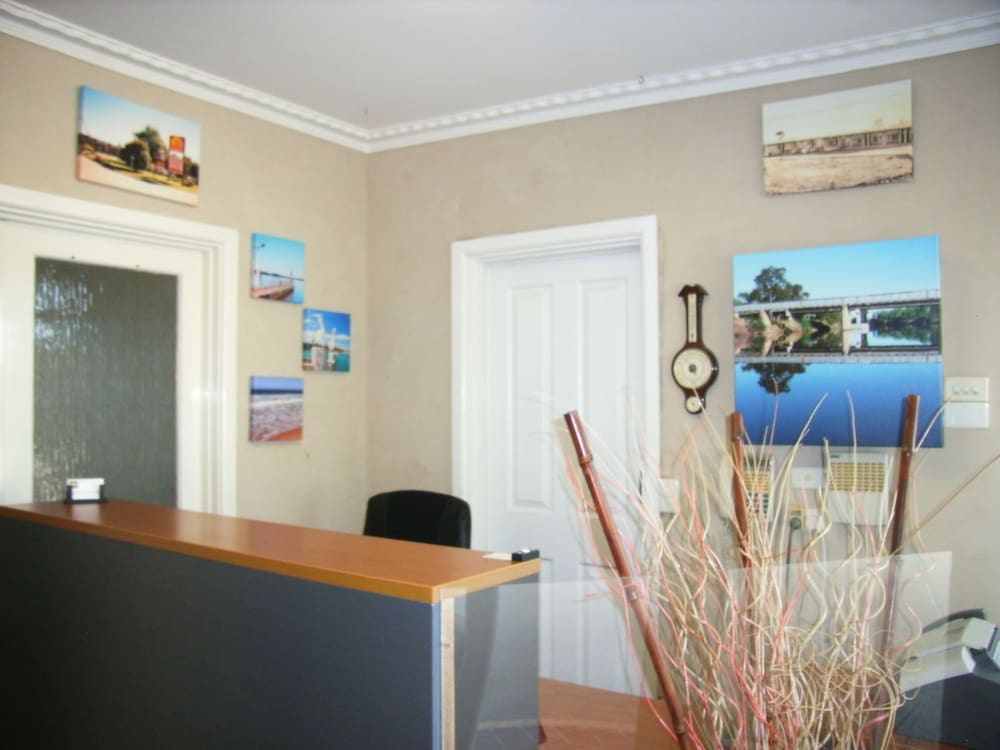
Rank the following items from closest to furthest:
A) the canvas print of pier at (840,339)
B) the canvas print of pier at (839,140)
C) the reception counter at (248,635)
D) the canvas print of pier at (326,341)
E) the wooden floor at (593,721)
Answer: the wooden floor at (593,721) < the reception counter at (248,635) < the canvas print of pier at (840,339) < the canvas print of pier at (839,140) < the canvas print of pier at (326,341)

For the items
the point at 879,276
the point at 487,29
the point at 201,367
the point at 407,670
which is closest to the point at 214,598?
the point at 407,670

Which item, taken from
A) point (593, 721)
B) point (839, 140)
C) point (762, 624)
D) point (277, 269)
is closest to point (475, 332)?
point (277, 269)

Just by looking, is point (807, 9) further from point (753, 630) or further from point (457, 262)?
point (753, 630)

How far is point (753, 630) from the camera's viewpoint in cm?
74

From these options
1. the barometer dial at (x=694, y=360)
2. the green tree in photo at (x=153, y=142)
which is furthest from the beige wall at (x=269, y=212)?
the barometer dial at (x=694, y=360)

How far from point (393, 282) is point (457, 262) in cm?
38

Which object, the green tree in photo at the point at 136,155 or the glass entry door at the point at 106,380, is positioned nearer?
the glass entry door at the point at 106,380

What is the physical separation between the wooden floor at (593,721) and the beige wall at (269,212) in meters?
2.44

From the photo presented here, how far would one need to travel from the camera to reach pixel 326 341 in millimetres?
3607

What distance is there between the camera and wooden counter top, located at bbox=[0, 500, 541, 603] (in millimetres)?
1191

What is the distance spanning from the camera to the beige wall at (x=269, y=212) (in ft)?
8.55

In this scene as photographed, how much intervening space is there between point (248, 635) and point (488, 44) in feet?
7.08

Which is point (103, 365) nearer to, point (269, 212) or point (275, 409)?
point (275, 409)

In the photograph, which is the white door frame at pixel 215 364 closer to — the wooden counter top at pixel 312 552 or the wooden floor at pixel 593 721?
the wooden counter top at pixel 312 552
